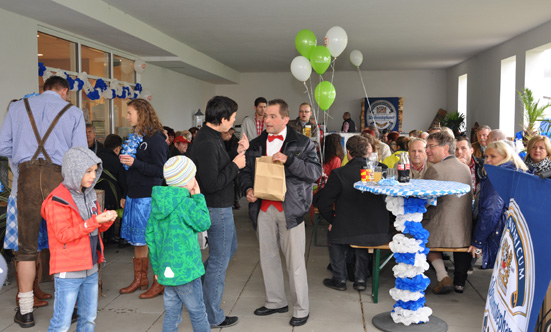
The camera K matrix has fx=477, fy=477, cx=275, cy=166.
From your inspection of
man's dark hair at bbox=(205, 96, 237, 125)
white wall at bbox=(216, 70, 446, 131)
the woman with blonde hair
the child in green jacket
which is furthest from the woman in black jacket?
white wall at bbox=(216, 70, 446, 131)

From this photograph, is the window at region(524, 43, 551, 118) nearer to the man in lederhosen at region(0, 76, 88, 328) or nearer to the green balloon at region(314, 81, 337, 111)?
the green balloon at region(314, 81, 337, 111)

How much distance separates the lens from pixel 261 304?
3.82m

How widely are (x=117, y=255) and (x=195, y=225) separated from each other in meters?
3.04

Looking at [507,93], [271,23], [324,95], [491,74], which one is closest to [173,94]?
[271,23]

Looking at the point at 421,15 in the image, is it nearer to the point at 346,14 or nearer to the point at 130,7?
the point at 346,14

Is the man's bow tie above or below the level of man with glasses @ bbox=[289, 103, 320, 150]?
below

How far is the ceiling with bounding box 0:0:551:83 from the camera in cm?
777

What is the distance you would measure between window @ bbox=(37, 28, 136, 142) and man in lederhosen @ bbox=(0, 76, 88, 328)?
4.93m

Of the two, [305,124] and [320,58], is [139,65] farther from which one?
[305,124]

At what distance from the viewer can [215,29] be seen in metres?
9.97

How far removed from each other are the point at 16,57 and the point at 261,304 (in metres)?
5.67

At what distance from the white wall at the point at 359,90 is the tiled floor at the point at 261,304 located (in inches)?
582

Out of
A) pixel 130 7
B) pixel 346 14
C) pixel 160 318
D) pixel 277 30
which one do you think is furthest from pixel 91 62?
pixel 160 318

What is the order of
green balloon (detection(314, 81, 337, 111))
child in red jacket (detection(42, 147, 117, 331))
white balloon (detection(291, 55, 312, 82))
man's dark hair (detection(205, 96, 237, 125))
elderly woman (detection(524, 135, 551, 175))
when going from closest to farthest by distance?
child in red jacket (detection(42, 147, 117, 331)) < man's dark hair (detection(205, 96, 237, 125)) < elderly woman (detection(524, 135, 551, 175)) < green balloon (detection(314, 81, 337, 111)) < white balloon (detection(291, 55, 312, 82))
